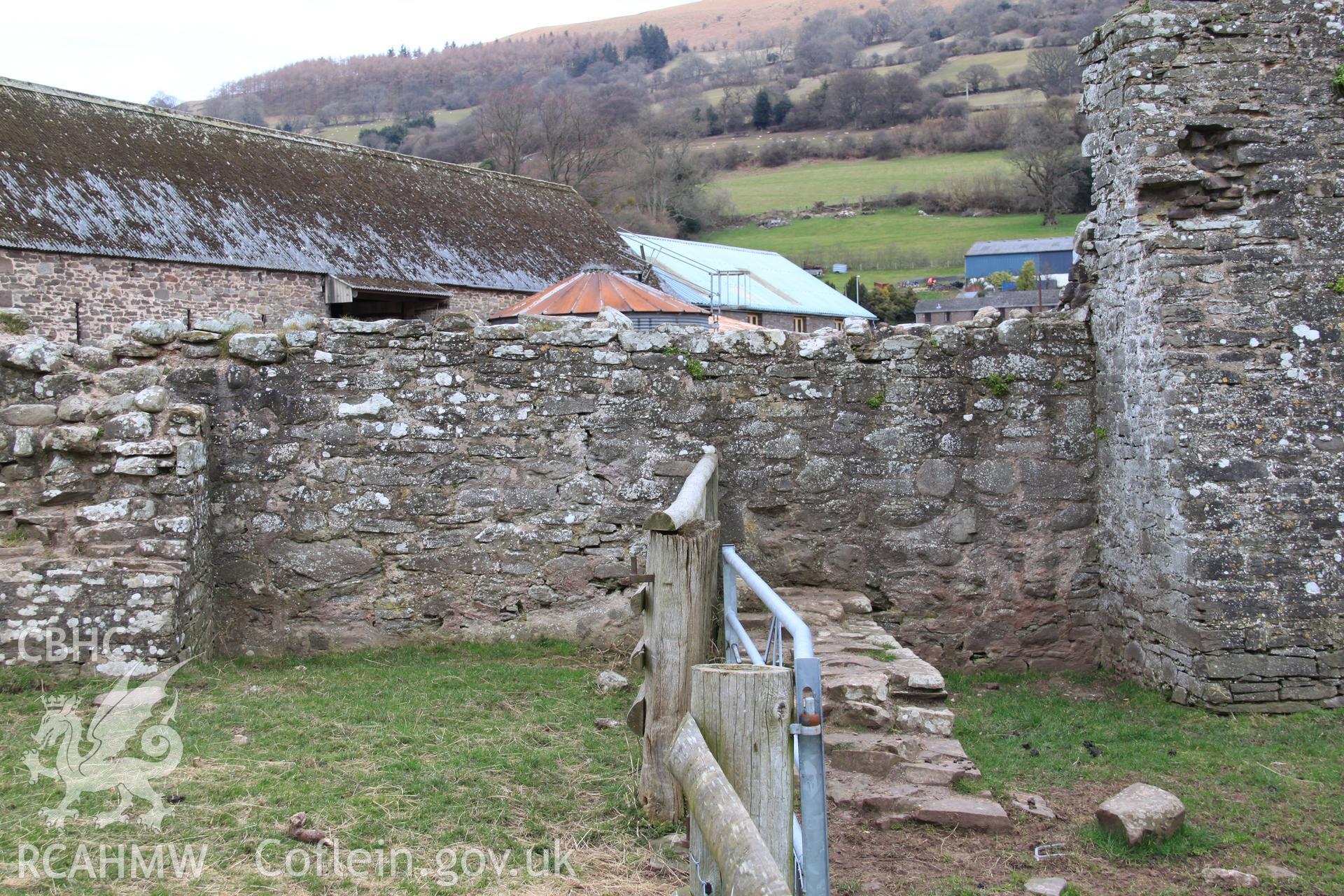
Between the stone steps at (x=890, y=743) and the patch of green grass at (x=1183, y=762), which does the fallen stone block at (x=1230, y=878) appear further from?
the stone steps at (x=890, y=743)

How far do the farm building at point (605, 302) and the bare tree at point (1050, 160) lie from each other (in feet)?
159

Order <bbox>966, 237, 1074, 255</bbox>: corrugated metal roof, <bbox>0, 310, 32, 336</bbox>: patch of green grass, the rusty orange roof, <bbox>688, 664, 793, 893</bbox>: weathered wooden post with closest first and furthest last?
<bbox>688, 664, 793, 893</bbox>: weathered wooden post, <bbox>0, 310, 32, 336</bbox>: patch of green grass, the rusty orange roof, <bbox>966, 237, 1074, 255</bbox>: corrugated metal roof

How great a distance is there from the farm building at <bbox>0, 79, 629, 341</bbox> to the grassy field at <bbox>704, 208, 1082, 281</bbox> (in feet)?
88.8

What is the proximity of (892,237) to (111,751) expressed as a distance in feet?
189

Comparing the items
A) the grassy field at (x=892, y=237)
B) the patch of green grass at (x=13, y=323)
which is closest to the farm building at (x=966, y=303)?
the grassy field at (x=892, y=237)

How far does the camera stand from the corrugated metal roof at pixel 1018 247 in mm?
50406

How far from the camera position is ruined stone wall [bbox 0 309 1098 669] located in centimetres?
703

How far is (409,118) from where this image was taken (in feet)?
310

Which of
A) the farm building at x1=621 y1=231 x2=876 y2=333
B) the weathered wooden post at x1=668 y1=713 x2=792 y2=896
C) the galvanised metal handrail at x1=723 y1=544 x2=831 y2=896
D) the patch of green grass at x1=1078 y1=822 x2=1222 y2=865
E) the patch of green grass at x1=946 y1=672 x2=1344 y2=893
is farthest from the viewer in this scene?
the farm building at x1=621 y1=231 x2=876 y2=333

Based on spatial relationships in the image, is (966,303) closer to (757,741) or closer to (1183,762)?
(1183,762)

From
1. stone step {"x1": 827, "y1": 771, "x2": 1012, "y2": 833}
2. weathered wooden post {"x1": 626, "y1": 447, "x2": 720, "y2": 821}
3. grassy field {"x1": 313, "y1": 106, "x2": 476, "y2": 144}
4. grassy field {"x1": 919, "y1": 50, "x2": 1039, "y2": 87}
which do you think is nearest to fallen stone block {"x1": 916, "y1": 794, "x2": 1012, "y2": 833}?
stone step {"x1": 827, "y1": 771, "x2": 1012, "y2": 833}

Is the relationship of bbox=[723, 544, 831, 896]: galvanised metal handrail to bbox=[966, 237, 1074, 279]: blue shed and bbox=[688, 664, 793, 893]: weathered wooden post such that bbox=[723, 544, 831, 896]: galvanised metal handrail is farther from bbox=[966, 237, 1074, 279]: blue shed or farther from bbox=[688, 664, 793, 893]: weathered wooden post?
bbox=[966, 237, 1074, 279]: blue shed

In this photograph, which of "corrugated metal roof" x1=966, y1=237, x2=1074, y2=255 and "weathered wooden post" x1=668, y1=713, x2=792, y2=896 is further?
"corrugated metal roof" x1=966, y1=237, x2=1074, y2=255

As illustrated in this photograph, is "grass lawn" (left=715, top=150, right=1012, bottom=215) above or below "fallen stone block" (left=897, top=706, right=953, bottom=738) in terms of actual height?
above
